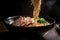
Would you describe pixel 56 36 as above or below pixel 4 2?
below

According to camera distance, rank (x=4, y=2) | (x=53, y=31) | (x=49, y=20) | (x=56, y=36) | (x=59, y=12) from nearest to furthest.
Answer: (x=56, y=36), (x=53, y=31), (x=49, y=20), (x=4, y=2), (x=59, y=12)

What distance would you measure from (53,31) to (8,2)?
80 centimetres

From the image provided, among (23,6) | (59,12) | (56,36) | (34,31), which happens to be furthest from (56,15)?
(34,31)

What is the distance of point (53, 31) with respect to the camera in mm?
1789

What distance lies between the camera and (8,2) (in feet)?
7.48

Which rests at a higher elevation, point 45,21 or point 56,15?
point 45,21

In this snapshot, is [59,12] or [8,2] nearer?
[8,2]

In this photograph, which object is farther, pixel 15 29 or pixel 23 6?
pixel 23 6

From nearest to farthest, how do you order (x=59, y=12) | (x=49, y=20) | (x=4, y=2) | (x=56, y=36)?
(x=56, y=36), (x=49, y=20), (x=4, y=2), (x=59, y=12)

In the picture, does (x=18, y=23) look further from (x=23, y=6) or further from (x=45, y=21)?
(x=23, y=6)

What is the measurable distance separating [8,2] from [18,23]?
2.18ft

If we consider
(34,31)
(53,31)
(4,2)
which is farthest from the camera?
(4,2)

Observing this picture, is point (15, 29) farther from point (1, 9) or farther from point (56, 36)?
point (1, 9)

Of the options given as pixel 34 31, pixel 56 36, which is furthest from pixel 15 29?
pixel 56 36
